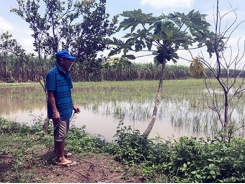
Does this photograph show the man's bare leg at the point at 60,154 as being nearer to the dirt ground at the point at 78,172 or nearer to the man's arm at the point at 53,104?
the dirt ground at the point at 78,172

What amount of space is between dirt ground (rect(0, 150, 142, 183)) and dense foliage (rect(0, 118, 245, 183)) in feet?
0.42

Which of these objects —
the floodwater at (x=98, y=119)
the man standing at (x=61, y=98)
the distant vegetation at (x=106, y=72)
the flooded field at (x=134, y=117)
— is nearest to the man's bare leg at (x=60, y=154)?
the man standing at (x=61, y=98)

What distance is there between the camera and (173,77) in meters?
36.5

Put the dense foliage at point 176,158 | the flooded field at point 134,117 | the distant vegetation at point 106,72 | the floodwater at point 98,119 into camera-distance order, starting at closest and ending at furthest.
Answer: the dense foliage at point 176,158 → the floodwater at point 98,119 → the flooded field at point 134,117 → the distant vegetation at point 106,72

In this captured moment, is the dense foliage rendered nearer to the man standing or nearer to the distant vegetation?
the man standing

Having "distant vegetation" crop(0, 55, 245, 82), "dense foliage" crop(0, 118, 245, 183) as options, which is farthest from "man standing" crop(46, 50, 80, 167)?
"distant vegetation" crop(0, 55, 245, 82)

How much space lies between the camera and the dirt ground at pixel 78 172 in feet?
11.2

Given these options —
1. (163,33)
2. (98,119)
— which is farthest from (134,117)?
(163,33)

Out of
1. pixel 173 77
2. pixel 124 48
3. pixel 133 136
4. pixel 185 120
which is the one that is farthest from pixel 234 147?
pixel 173 77

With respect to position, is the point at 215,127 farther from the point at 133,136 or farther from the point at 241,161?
the point at 241,161

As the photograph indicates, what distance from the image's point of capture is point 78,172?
12.0 feet

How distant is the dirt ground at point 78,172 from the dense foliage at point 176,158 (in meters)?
0.13

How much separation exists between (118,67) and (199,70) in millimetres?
1439

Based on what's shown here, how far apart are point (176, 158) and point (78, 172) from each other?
53.7 inches
